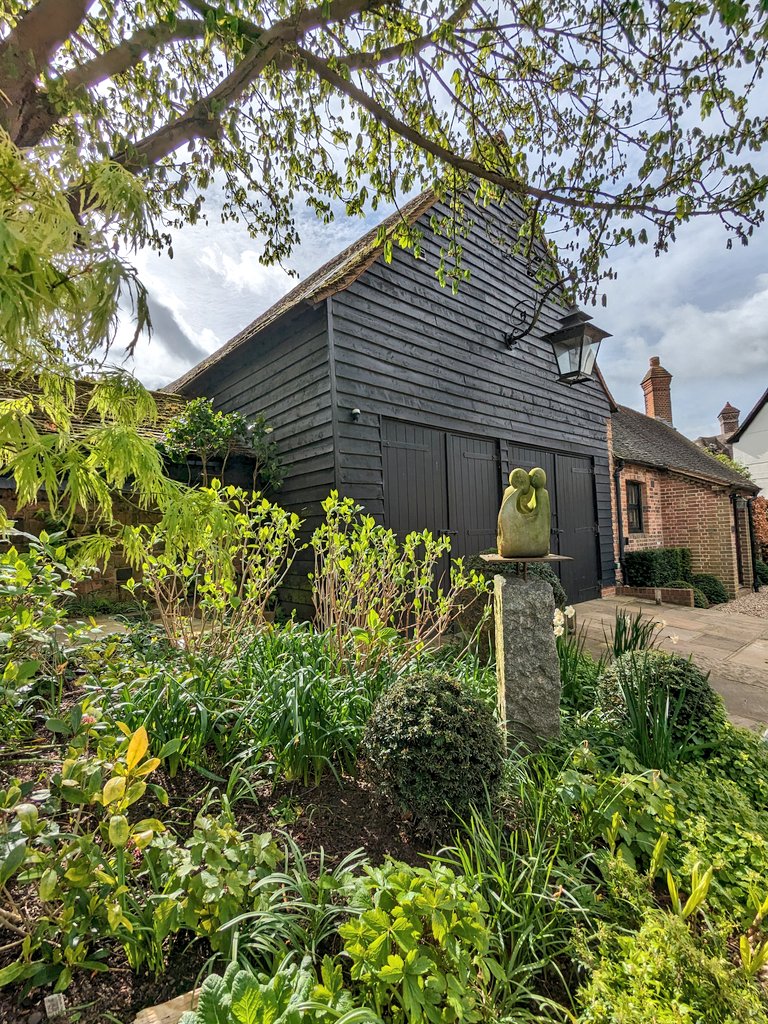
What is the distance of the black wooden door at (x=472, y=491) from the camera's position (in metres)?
6.24

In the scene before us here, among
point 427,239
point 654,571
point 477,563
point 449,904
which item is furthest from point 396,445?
point 654,571

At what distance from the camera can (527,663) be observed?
2535 millimetres

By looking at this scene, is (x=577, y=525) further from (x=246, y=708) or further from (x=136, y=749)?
(x=136, y=749)

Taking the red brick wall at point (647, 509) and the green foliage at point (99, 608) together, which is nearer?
the green foliage at point (99, 608)

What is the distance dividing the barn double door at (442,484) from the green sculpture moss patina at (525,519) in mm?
2678

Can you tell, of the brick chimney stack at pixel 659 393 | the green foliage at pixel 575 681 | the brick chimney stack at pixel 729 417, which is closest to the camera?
the green foliage at pixel 575 681

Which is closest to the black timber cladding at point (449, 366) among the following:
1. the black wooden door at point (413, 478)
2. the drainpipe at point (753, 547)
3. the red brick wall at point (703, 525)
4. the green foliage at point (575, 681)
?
the black wooden door at point (413, 478)

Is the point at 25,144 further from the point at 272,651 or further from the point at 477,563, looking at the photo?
the point at 477,563

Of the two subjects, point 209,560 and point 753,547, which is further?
point 753,547

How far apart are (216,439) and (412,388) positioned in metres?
2.42

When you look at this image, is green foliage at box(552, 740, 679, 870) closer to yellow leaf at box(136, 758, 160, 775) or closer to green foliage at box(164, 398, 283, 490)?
yellow leaf at box(136, 758, 160, 775)

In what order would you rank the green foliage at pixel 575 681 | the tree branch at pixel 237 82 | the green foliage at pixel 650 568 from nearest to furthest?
the tree branch at pixel 237 82 < the green foliage at pixel 575 681 < the green foliage at pixel 650 568

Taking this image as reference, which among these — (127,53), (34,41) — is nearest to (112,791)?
(34,41)

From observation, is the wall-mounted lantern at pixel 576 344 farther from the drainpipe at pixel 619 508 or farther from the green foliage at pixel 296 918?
the green foliage at pixel 296 918
